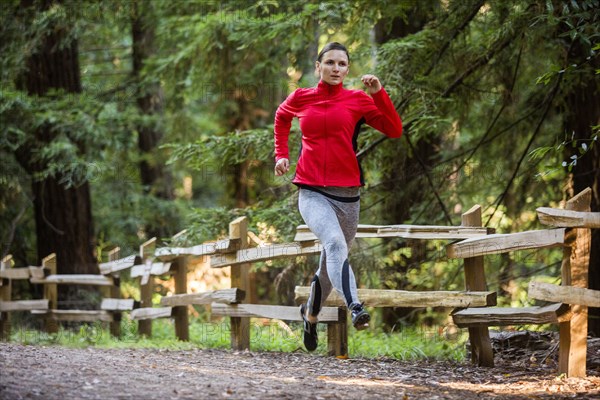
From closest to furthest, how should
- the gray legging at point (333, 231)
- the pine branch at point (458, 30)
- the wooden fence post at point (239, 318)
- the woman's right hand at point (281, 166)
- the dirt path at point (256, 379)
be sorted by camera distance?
the dirt path at point (256, 379)
the gray legging at point (333, 231)
the woman's right hand at point (281, 166)
the wooden fence post at point (239, 318)
the pine branch at point (458, 30)

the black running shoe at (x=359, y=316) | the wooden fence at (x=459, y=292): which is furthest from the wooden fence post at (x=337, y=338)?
the black running shoe at (x=359, y=316)

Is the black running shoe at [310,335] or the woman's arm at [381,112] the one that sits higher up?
the woman's arm at [381,112]

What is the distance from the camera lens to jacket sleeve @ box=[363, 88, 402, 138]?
5863mm

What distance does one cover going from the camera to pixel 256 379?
559 cm

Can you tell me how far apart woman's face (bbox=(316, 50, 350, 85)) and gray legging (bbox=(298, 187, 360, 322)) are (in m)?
0.85

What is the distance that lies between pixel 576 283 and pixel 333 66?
2547mm

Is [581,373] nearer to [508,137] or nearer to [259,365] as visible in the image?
[259,365]

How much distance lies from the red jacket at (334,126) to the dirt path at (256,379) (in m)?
1.55

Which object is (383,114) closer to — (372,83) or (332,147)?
(372,83)

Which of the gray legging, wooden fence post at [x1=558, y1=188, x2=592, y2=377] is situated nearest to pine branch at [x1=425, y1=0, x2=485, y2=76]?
wooden fence post at [x1=558, y1=188, x2=592, y2=377]

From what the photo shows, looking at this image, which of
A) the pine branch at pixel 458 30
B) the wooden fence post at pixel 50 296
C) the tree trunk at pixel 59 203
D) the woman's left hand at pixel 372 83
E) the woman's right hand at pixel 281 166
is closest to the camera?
the woman's left hand at pixel 372 83

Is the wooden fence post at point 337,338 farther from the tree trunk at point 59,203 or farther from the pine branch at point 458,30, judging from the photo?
the tree trunk at point 59,203

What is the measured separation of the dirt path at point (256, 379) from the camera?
485cm

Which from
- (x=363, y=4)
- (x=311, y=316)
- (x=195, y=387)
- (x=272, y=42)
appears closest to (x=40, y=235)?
(x=272, y=42)
